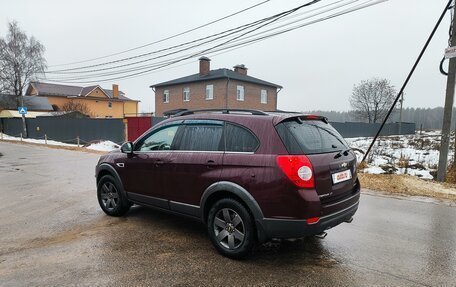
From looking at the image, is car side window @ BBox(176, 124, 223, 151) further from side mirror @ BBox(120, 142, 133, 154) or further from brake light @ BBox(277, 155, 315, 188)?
side mirror @ BBox(120, 142, 133, 154)

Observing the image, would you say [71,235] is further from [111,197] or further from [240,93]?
[240,93]

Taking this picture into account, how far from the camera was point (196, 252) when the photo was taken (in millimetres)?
4109

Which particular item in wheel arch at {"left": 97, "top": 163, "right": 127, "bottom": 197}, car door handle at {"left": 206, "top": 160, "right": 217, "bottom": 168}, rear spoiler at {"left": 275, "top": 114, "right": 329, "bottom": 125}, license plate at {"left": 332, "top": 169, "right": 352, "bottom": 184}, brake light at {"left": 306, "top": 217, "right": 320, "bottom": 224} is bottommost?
brake light at {"left": 306, "top": 217, "right": 320, "bottom": 224}

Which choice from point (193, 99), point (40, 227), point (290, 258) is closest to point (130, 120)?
point (193, 99)

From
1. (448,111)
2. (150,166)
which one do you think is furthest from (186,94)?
(150,166)

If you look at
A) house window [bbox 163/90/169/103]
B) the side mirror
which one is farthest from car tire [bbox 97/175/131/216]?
house window [bbox 163/90/169/103]

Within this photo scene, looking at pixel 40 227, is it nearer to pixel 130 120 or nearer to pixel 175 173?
pixel 175 173

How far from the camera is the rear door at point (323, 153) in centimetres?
354

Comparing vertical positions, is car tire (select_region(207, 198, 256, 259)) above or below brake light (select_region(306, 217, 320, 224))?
below

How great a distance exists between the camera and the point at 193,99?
115 feet

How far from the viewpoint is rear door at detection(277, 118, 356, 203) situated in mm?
3545

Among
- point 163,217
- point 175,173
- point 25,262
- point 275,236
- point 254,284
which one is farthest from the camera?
point 163,217

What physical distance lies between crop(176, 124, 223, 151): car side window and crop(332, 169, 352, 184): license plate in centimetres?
139

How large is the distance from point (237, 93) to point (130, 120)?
39.7ft
